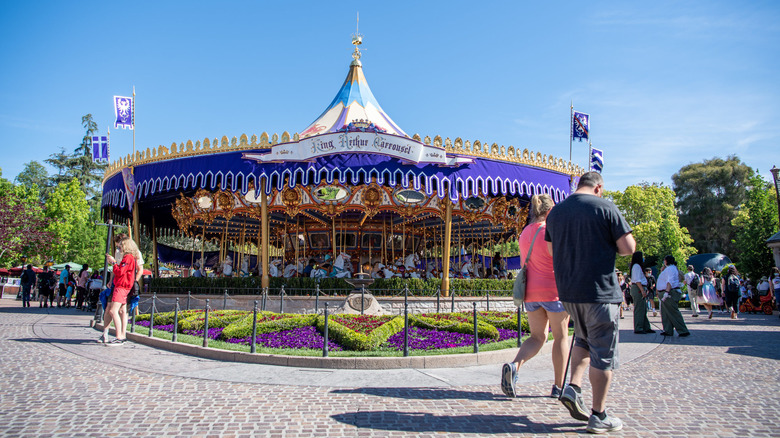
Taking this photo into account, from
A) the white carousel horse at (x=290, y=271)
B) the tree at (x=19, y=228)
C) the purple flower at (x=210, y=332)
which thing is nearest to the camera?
the purple flower at (x=210, y=332)

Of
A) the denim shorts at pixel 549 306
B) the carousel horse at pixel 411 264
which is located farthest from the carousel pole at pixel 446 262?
the denim shorts at pixel 549 306

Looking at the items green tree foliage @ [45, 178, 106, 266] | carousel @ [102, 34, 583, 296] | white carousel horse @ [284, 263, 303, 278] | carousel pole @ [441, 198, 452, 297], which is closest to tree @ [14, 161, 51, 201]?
green tree foliage @ [45, 178, 106, 266]

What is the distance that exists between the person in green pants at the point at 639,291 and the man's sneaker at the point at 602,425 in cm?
665

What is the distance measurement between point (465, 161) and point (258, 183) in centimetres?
711

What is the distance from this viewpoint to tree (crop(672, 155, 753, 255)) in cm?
5166

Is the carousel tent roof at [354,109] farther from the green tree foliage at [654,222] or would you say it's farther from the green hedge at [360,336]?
the green tree foliage at [654,222]

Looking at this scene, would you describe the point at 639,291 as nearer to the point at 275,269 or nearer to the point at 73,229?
the point at 275,269

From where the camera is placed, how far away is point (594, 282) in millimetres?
4215

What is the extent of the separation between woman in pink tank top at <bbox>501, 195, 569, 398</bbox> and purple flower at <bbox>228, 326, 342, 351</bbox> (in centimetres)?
438

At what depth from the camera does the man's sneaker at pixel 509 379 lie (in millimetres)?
5336

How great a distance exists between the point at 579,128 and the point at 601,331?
18.7 meters

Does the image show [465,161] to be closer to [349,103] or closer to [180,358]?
[349,103]

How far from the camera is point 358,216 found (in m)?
22.8

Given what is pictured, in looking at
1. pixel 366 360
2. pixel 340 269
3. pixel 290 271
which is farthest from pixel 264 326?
pixel 290 271
